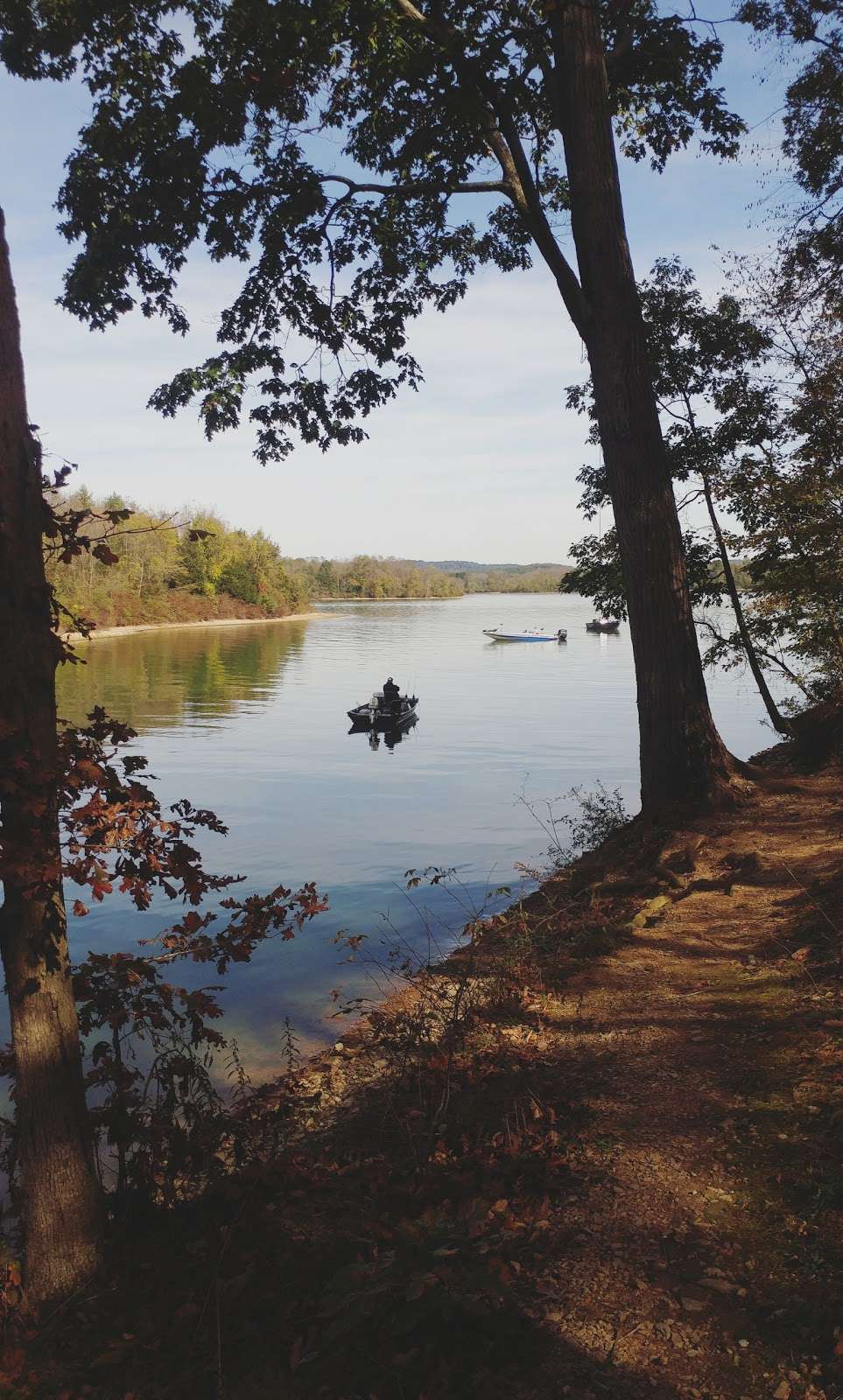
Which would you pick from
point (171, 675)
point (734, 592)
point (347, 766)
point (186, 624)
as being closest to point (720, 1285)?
point (734, 592)

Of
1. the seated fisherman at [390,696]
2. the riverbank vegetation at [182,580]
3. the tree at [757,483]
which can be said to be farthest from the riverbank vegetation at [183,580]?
the tree at [757,483]

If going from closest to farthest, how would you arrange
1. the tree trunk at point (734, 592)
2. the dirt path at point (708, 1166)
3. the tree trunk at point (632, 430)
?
the dirt path at point (708, 1166)
the tree trunk at point (632, 430)
the tree trunk at point (734, 592)

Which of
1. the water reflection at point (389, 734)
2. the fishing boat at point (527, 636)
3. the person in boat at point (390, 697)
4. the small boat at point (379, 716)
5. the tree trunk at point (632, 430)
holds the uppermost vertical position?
the tree trunk at point (632, 430)

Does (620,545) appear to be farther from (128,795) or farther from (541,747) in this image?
(541,747)

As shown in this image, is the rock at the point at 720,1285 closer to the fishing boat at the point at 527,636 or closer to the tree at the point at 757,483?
the tree at the point at 757,483

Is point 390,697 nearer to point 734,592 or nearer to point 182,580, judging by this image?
point 734,592

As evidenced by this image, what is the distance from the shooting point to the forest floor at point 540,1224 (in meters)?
2.64

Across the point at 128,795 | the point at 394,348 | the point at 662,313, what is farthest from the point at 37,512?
the point at 662,313

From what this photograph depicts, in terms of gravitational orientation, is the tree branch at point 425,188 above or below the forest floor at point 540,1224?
above

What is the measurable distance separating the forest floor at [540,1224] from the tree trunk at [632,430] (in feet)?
10.4

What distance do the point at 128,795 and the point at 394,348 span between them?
990 cm

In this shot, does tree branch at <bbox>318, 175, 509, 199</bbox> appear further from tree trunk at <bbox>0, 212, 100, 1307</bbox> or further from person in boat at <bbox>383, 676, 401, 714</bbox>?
person in boat at <bbox>383, 676, 401, 714</bbox>

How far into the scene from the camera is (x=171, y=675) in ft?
167

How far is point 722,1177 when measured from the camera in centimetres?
345
